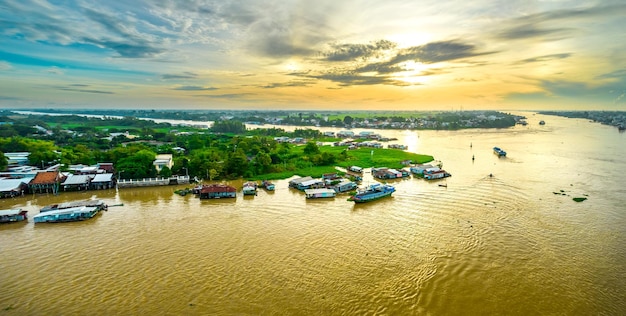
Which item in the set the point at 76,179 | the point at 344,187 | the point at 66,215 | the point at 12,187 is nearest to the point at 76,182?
the point at 76,179

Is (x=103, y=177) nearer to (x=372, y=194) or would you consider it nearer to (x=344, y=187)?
(x=344, y=187)

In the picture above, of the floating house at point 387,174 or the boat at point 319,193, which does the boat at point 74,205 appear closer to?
the boat at point 319,193

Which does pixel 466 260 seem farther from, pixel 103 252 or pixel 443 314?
Result: pixel 103 252

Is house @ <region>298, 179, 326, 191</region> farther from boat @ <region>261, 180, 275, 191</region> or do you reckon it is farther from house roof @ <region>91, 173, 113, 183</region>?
house roof @ <region>91, 173, 113, 183</region>

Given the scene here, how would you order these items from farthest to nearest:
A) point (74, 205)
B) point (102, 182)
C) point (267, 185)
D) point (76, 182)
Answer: point (267, 185)
point (102, 182)
point (76, 182)
point (74, 205)

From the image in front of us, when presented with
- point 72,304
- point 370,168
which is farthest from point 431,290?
point 370,168

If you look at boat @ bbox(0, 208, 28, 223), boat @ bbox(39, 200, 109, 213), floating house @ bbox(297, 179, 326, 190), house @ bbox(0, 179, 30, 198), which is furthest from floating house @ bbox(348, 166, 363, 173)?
house @ bbox(0, 179, 30, 198)

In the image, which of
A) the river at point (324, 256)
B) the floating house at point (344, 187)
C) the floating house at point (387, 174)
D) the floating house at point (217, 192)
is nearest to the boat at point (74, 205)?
the river at point (324, 256)
